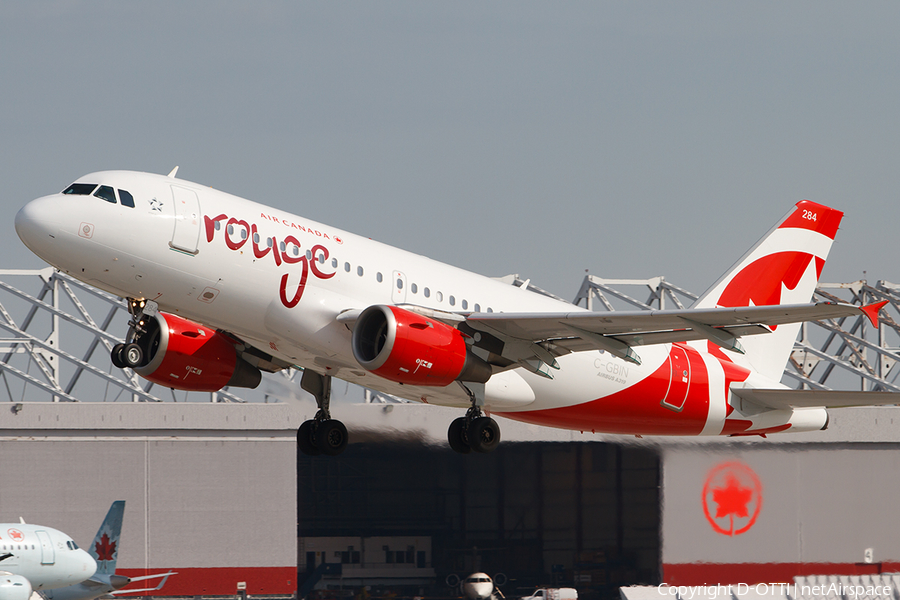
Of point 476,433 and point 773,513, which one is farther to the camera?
point 773,513

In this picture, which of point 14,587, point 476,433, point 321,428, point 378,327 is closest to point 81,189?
point 378,327

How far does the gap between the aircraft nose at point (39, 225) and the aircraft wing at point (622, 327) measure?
9.18 m

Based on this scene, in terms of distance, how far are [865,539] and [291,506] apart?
1107 inches

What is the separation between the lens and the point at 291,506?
5562cm

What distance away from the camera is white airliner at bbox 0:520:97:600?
46.2 m

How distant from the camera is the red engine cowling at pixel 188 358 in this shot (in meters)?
27.3

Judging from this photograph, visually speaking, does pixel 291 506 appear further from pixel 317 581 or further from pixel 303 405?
pixel 303 405

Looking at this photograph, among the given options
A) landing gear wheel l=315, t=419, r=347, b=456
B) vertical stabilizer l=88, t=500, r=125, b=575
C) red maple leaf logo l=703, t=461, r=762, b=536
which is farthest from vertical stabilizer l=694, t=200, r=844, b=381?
vertical stabilizer l=88, t=500, r=125, b=575

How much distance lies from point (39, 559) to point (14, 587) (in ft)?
8.76

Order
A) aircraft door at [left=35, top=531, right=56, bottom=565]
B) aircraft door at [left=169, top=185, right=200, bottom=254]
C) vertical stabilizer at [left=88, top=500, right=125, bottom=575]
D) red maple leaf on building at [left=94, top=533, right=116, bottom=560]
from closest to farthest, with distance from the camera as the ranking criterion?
1. aircraft door at [left=169, top=185, right=200, bottom=254]
2. aircraft door at [left=35, top=531, right=56, bottom=565]
3. vertical stabilizer at [left=88, top=500, right=125, bottom=575]
4. red maple leaf on building at [left=94, top=533, right=116, bottom=560]

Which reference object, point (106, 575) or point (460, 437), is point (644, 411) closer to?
point (460, 437)

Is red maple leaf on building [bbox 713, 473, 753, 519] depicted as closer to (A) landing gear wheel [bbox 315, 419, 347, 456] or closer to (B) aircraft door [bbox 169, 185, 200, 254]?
(A) landing gear wheel [bbox 315, 419, 347, 456]

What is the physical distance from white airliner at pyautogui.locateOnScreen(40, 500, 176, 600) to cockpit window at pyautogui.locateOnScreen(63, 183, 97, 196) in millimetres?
31119

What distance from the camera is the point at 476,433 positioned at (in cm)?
2655
